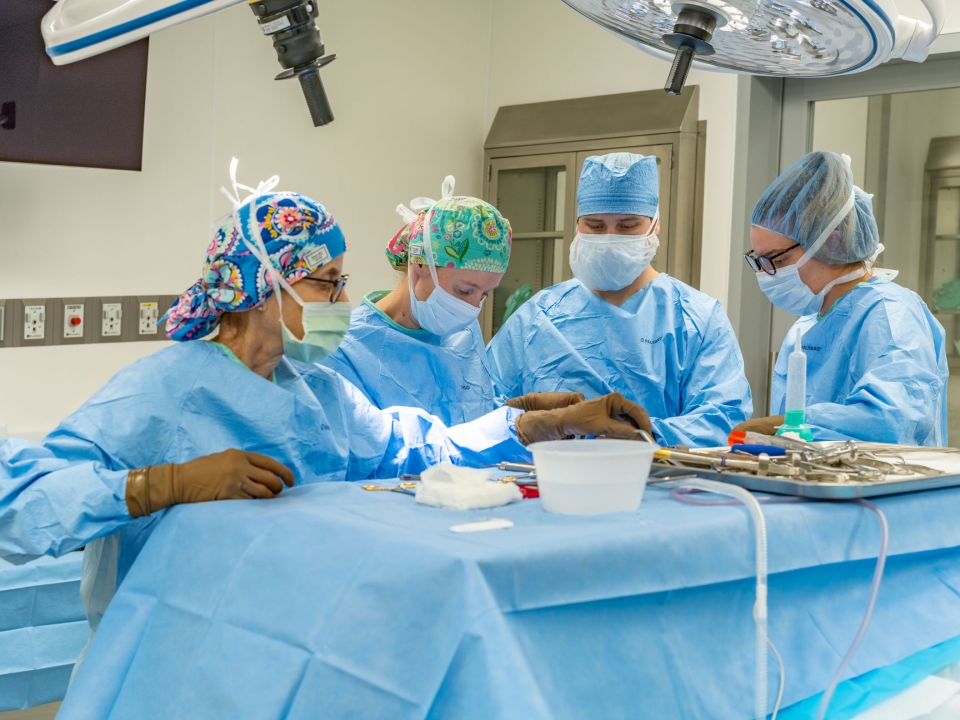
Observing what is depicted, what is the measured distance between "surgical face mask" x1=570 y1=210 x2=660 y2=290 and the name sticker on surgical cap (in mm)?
977

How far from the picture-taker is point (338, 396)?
1740 millimetres

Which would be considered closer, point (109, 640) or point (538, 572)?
point (538, 572)

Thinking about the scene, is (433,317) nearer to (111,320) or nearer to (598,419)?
(598,419)

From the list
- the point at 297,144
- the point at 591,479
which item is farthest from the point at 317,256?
the point at 297,144

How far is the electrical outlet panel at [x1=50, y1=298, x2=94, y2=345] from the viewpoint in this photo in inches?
119

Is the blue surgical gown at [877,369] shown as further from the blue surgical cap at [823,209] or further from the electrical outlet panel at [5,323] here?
the electrical outlet panel at [5,323]

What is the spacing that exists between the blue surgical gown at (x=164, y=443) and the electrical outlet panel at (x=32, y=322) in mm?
1608

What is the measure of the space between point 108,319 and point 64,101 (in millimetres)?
702

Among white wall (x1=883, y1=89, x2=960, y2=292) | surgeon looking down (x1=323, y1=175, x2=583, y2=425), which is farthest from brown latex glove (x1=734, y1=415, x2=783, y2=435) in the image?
white wall (x1=883, y1=89, x2=960, y2=292)

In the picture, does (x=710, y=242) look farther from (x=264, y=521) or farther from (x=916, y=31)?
(x=264, y=521)

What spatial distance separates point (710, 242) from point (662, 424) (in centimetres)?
157

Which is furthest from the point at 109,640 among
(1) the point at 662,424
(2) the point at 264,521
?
(1) the point at 662,424

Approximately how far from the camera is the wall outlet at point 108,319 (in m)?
3.12

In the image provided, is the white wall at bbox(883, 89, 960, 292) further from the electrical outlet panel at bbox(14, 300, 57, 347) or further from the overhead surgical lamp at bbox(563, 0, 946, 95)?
the electrical outlet panel at bbox(14, 300, 57, 347)
